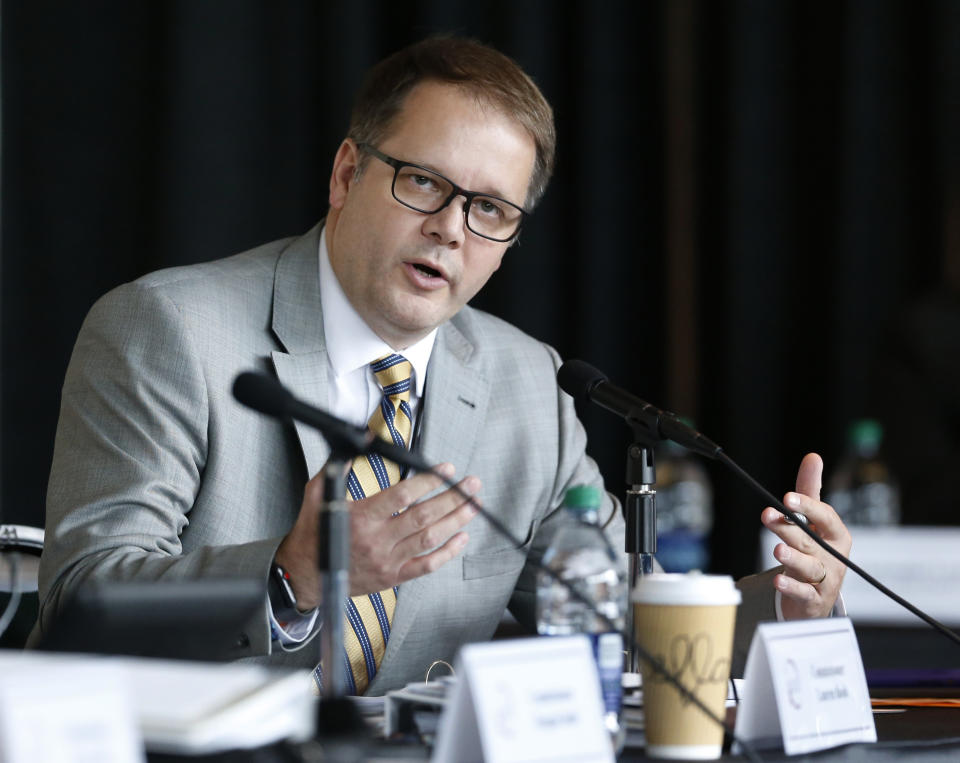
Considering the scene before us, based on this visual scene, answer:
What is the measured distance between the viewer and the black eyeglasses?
5.73ft

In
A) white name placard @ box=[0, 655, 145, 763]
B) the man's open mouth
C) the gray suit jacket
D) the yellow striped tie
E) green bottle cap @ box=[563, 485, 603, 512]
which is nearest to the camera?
white name placard @ box=[0, 655, 145, 763]

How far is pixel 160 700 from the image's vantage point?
0.72 meters

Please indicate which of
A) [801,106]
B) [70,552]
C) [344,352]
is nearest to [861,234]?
[801,106]

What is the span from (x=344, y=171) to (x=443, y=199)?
227 mm

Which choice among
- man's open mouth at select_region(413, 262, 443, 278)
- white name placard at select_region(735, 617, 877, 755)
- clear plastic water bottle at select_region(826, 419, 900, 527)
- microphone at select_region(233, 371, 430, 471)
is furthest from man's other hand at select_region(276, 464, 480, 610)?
clear plastic water bottle at select_region(826, 419, 900, 527)

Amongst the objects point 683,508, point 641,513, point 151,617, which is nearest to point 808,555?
point 641,513

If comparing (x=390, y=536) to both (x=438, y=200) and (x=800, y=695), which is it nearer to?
(x=800, y=695)

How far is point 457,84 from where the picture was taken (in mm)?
1797

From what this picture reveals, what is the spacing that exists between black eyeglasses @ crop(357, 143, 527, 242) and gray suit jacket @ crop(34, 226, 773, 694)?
0.19 m

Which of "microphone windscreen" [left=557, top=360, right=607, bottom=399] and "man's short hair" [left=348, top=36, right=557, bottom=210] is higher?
"man's short hair" [left=348, top=36, right=557, bottom=210]

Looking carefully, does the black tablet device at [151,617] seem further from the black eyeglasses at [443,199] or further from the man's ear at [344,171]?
the man's ear at [344,171]

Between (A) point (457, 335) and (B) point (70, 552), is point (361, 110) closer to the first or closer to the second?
(A) point (457, 335)

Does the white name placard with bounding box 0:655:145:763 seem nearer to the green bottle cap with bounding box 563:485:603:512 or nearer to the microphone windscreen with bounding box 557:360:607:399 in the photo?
the green bottle cap with bounding box 563:485:603:512

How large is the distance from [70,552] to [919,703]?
0.98 m
